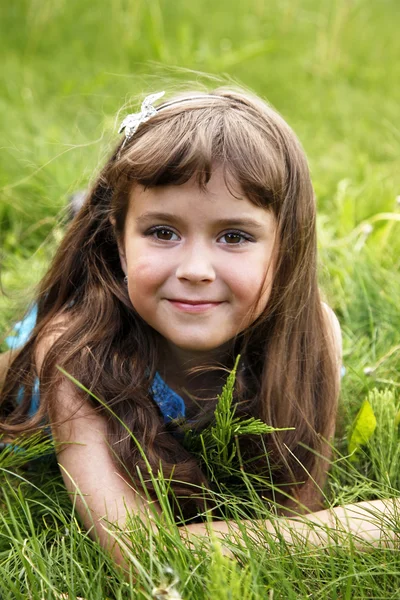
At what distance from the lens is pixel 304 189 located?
2.06 meters

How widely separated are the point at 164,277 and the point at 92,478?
519 mm

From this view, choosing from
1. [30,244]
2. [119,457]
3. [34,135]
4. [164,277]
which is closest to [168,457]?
[119,457]

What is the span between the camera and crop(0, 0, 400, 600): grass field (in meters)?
1.57

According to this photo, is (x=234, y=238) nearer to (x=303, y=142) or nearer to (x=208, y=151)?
(x=208, y=151)

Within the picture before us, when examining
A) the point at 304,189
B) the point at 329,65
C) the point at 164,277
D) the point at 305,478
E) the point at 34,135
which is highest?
the point at 329,65

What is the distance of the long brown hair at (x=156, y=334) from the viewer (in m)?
1.89

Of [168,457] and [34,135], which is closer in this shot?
[168,457]

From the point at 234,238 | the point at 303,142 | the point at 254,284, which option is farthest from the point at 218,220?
the point at 303,142

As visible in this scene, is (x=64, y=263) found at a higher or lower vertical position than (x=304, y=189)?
lower

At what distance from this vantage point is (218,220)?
1.84 m

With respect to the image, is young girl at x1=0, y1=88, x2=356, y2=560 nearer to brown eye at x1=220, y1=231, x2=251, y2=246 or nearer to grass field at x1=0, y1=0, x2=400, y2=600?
brown eye at x1=220, y1=231, x2=251, y2=246

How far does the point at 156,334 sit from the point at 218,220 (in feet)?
1.53

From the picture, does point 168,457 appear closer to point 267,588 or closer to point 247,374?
point 247,374

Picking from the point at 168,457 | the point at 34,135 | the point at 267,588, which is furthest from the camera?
the point at 34,135
